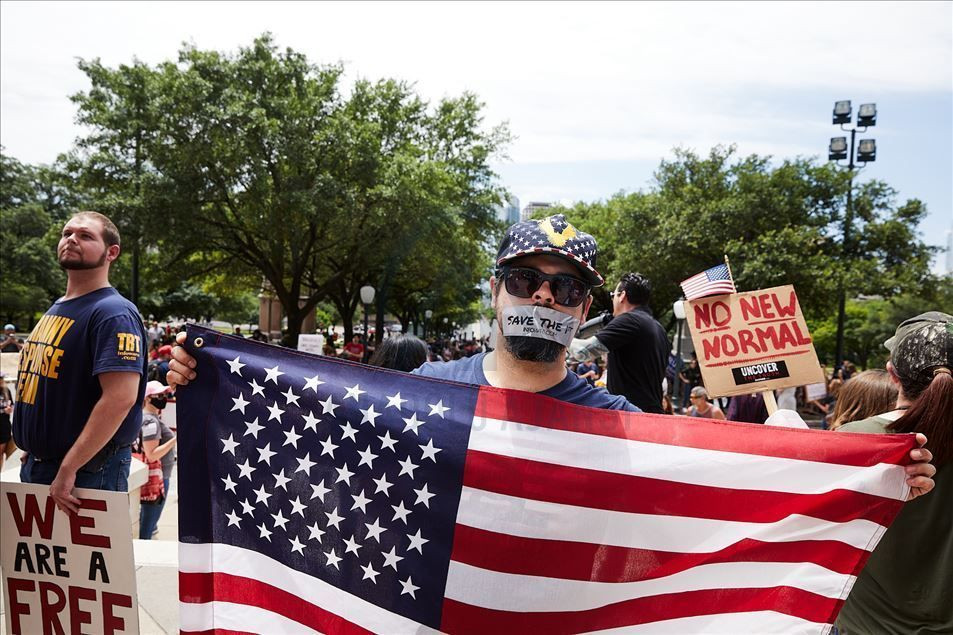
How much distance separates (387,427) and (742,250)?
23831mm

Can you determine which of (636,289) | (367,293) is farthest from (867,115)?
(636,289)

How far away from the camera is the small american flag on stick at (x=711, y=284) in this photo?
409 cm

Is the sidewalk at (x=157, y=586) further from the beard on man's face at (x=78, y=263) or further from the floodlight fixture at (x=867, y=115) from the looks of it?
the floodlight fixture at (x=867, y=115)

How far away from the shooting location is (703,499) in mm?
2223

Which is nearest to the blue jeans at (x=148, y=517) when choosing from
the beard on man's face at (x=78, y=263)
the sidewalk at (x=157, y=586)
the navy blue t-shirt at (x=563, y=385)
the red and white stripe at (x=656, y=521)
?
the sidewalk at (x=157, y=586)

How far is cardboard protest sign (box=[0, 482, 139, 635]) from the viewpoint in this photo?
111 inches

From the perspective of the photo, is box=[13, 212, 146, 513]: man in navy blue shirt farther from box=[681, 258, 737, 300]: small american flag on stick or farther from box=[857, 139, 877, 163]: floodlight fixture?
box=[857, 139, 877, 163]: floodlight fixture

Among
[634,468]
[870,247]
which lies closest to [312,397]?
[634,468]

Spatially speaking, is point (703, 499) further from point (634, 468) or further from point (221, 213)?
point (221, 213)

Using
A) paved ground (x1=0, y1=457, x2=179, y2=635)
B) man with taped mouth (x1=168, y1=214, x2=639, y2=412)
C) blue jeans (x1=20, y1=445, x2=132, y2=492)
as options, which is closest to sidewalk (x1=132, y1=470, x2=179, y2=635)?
paved ground (x1=0, y1=457, x2=179, y2=635)

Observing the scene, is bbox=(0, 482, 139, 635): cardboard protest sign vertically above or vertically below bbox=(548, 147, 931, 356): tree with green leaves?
below

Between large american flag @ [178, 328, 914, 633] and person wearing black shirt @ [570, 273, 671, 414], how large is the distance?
1975 mm

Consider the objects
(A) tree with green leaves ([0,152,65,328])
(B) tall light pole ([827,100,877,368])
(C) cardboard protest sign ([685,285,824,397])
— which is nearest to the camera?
(C) cardboard protest sign ([685,285,824,397])

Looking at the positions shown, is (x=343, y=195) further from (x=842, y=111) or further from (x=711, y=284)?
(x=711, y=284)
